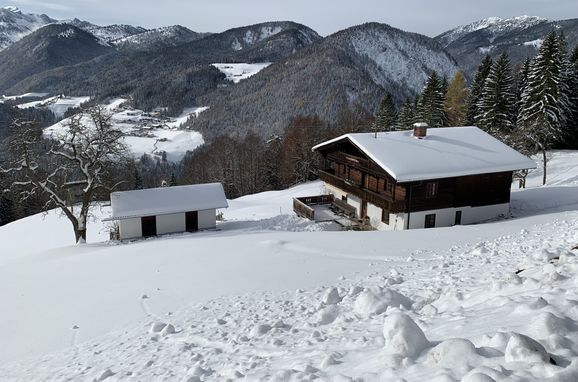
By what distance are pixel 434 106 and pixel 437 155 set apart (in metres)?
35.2

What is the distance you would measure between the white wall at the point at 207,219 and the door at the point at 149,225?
3378mm

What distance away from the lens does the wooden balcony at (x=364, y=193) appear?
2722 cm

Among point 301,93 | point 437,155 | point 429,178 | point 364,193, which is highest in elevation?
point 301,93

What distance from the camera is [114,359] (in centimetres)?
888

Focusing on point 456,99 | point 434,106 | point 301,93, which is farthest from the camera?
point 301,93

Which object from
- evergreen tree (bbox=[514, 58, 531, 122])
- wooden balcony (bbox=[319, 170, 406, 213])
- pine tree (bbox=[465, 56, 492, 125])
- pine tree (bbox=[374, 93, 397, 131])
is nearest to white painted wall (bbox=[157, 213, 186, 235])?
wooden balcony (bbox=[319, 170, 406, 213])

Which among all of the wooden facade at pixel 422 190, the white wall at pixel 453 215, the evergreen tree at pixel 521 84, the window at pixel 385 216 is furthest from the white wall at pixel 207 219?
the evergreen tree at pixel 521 84

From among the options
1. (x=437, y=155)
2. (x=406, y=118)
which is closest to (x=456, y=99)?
(x=406, y=118)

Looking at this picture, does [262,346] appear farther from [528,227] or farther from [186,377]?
[528,227]

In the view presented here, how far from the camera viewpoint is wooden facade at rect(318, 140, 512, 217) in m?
27.4

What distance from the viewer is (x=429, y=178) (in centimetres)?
2641

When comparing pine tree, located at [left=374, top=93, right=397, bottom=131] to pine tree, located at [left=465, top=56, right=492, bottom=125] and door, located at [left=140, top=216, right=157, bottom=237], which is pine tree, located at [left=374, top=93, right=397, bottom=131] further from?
door, located at [left=140, top=216, right=157, bottom=237]

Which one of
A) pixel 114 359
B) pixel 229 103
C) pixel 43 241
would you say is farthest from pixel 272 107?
pixel 114 359

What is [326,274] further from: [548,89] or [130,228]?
[548,89]
